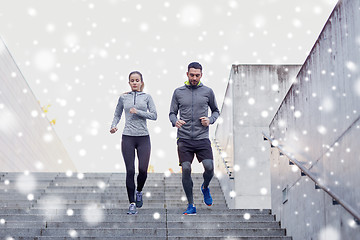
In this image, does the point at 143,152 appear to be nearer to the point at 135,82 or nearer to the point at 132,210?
the point at 132,210

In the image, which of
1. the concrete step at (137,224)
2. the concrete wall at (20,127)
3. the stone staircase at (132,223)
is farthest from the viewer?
the concrete wall at (20,127)

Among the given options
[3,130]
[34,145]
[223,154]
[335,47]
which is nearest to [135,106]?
[335,47]

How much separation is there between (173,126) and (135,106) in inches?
22.2

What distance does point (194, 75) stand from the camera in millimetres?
6266

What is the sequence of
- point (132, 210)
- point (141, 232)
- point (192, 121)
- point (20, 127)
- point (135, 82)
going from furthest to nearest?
point (20, 127) < point (135, 82) < point (132, 210) < point (192, 121) < point (141, 232)

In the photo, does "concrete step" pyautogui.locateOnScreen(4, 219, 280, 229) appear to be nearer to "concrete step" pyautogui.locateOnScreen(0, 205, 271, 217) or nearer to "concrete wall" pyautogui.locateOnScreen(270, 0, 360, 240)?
"concrete step" pyautogui.locateOnScreen(0, 205, 271, 217)

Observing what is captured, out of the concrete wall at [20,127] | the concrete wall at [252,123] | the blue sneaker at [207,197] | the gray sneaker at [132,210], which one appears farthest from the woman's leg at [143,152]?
the concrete wall at [20,127]

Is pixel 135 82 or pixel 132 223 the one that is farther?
pixel 135 82

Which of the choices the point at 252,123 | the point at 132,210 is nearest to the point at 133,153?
the point at 132,210

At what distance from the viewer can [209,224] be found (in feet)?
19.9

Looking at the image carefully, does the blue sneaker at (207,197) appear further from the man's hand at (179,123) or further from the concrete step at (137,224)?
the man's hand at (179,123)

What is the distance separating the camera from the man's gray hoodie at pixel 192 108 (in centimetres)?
620

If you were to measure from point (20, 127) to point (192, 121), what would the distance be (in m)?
11.4

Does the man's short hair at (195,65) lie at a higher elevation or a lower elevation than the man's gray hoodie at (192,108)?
higher
